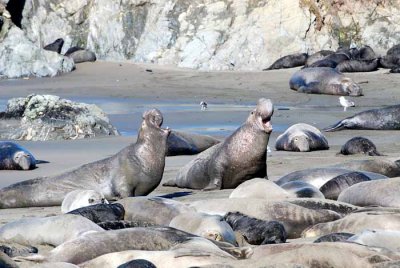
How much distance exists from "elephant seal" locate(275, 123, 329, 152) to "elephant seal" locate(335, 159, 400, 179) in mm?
2593

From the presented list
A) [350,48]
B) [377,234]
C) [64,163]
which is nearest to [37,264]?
[377,234]

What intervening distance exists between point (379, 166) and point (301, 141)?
111 inches

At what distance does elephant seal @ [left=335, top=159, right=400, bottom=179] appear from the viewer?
7891mm

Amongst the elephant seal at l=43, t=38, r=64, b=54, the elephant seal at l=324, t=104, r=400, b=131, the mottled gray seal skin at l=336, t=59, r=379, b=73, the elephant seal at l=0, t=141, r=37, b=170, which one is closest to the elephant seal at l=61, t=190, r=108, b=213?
the elephant seal at l=0, t=141, r=37, b=170

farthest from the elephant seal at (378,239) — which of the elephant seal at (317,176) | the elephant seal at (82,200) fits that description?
the elephant seal at (317,176)

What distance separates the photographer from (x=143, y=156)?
7934 mm

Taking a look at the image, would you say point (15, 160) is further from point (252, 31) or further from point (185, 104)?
point (252, 31)

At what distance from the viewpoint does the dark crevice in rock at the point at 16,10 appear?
2867cm

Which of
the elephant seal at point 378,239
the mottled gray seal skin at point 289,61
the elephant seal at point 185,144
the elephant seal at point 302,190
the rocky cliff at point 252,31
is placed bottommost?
the elephant seal at point 185,144

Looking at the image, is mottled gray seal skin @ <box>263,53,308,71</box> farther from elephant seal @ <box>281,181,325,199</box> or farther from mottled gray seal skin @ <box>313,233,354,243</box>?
mottled gray seal skin @ <box>313,233,354,243</box>

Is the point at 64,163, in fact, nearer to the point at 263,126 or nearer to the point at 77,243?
the point at 263,126

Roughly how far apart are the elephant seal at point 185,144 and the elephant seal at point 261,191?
164 inches

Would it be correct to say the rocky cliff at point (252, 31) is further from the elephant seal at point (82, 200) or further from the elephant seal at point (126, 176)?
the elephant seal at point (82, 200)

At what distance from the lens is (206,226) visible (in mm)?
5078
